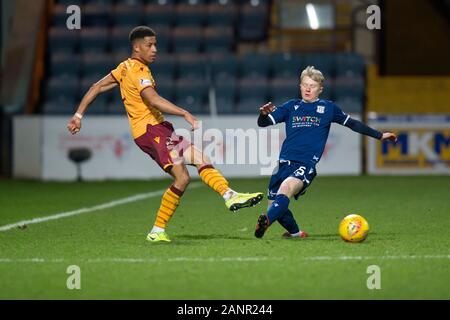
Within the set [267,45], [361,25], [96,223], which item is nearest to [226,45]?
[267,45]

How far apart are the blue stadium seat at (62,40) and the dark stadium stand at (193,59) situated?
0.02 meters

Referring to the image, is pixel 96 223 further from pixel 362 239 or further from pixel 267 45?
pixel 267 45

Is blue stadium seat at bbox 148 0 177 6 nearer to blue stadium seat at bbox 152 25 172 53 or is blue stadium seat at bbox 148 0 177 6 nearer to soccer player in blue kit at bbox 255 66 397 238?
blue stadium seat at bbox 152 25 172 53

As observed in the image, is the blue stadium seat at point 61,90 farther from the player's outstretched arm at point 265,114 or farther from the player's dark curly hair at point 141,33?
the player's outstretched arm at point 265,114

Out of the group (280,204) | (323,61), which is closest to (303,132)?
(280,204)

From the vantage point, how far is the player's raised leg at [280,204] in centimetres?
800

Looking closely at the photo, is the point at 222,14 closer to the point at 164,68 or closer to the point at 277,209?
→ the point at 164,68

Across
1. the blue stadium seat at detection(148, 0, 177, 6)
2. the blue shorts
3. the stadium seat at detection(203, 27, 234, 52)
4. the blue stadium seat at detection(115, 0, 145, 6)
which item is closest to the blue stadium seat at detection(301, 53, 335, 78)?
the stadium seat at detection(203, 27, 234, 52)

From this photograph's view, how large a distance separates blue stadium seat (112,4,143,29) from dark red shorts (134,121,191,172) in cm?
1245

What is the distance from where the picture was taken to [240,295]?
581 cm

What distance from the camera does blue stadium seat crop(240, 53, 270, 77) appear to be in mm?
19578

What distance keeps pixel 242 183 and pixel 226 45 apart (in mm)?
4939

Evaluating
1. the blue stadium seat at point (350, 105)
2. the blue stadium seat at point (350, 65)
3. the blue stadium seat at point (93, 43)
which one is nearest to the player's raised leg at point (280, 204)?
the blue stadium seat at point (350, 105)
